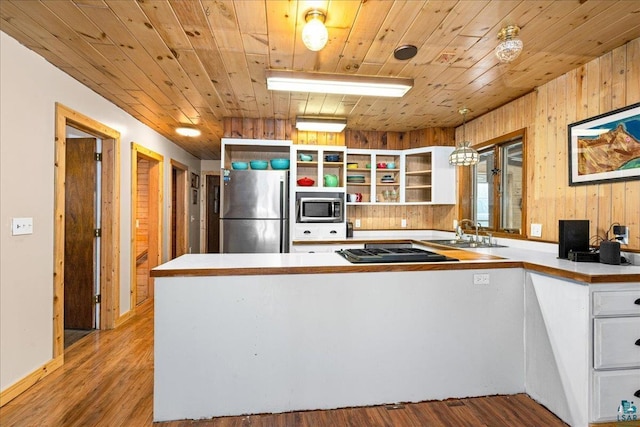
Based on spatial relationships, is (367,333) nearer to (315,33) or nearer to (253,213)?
(315,33)

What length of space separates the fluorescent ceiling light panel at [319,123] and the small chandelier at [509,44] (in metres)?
2.01

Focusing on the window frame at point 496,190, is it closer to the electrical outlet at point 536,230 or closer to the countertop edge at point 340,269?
the electrical outlet at point 536,230

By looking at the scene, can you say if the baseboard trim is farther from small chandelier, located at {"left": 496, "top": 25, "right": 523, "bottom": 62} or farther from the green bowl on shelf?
small chandelier, located at {"left": 496, "top": 25, "right": 523, "bottom": 62}

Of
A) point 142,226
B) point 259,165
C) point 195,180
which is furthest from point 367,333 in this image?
point 195,180

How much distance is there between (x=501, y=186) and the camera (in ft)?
11.6

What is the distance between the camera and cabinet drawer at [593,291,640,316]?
1.76 metres

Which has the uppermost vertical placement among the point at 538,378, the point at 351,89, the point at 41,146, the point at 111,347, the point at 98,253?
the point at 351,89

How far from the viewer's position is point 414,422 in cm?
186

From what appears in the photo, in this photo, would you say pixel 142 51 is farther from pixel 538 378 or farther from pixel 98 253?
pixel 538 378

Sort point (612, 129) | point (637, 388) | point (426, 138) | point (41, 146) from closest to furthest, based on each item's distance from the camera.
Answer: point (637, 388), point (612, 129), point (41, 146), point (426, 138)

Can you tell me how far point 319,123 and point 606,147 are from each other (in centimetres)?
260

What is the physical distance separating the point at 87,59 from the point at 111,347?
8.01 feet

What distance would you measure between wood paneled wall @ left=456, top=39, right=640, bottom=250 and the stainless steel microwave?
202 centimetres

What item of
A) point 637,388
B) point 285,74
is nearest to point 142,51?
point 285,74
